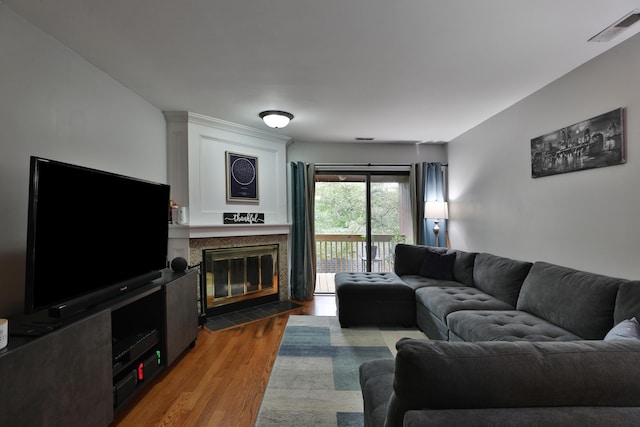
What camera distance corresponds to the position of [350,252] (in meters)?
5.06

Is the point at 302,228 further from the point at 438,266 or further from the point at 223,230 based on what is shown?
the point at 438,266

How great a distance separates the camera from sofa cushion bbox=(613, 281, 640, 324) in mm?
1668

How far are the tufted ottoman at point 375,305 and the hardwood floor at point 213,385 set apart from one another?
75 centimetres

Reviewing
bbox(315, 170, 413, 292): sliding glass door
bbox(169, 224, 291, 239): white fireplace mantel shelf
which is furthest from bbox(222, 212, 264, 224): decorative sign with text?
bbox(315, 170, 413, 292): sliding glass door

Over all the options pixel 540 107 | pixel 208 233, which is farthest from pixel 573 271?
pixel 208 233

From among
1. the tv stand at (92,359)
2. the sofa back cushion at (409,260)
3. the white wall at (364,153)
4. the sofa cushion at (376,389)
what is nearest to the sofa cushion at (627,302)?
the sofa cushion at (376,389)

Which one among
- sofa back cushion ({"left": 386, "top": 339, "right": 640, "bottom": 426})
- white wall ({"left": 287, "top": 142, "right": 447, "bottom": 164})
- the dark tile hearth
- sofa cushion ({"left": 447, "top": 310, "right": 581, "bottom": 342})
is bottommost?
the dark tile hearth

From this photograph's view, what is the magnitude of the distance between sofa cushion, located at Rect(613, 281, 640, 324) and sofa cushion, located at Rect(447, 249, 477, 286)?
161cm

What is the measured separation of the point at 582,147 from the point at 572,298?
3.93ft

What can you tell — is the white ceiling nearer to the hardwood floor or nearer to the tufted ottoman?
the tufted ottoman

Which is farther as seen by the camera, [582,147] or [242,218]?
[242,218]

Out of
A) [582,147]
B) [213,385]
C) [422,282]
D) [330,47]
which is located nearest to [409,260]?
[422,282]

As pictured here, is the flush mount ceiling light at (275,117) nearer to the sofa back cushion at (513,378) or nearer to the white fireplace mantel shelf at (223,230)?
the white fireplace mantel shelf at (223,230)

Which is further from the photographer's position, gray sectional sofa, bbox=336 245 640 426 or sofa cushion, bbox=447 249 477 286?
sofa cushion, bbox=447 249 477 286
